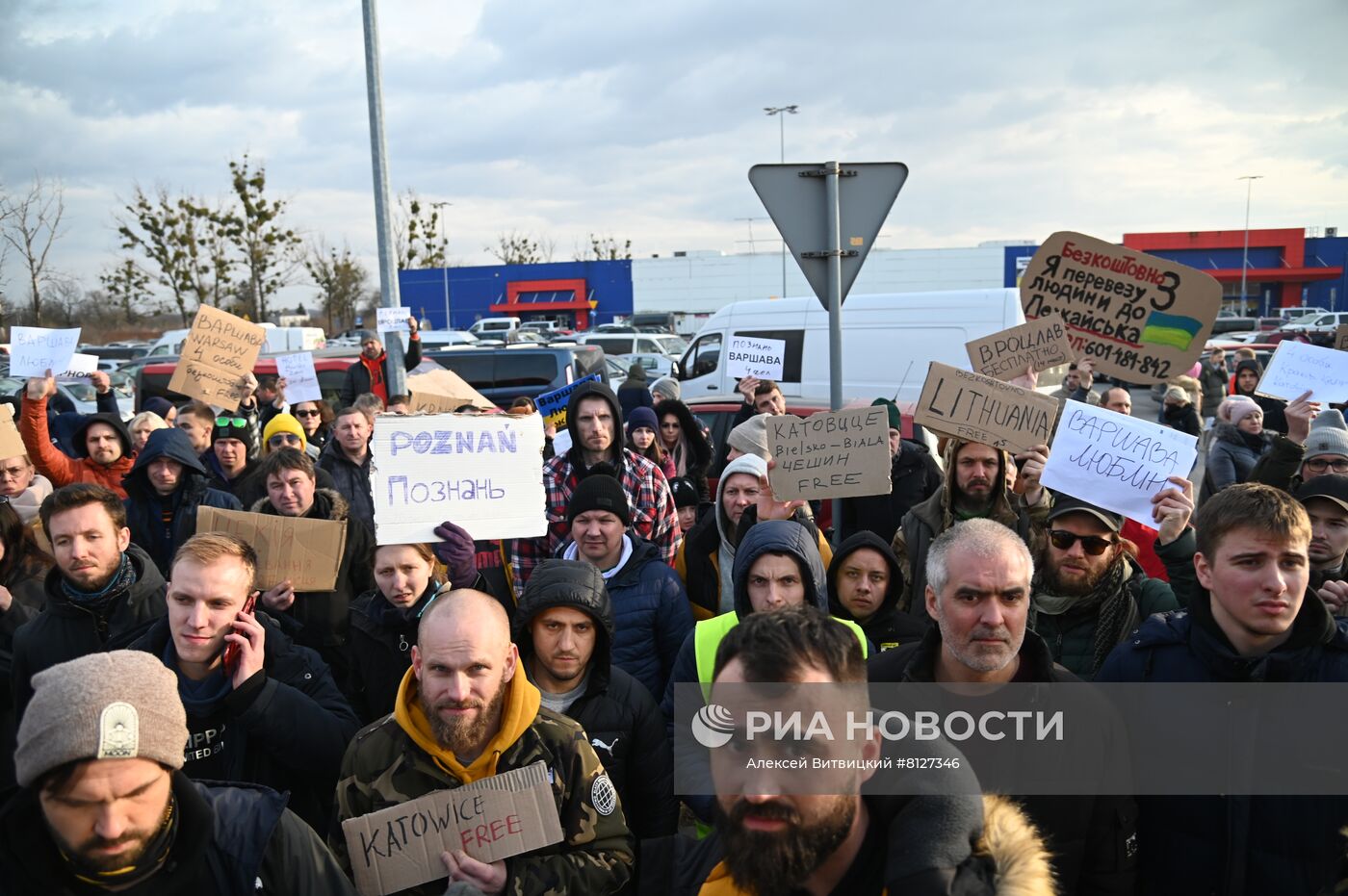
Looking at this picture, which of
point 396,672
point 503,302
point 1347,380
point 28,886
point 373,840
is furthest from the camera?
point 503,302

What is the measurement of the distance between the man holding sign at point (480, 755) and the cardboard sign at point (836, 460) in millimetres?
2330

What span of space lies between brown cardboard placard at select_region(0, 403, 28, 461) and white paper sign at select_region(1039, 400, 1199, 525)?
581cm

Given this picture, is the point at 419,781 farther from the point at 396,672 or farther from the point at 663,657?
the point at 663,657

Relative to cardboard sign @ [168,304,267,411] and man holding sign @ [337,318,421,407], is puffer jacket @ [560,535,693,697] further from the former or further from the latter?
man holding sign @ [337,318,421,407]

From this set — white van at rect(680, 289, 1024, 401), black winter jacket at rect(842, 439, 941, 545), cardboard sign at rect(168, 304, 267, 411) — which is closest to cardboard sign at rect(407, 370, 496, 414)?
cardboard sign at rect(168, 304, 267, 411)

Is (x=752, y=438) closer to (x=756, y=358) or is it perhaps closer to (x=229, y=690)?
(x=229, y=690)

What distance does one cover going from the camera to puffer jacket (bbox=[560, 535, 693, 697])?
12.9 feet

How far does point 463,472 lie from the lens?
4410 millimetres

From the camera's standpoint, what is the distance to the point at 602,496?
168 inches

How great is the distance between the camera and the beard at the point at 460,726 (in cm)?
260

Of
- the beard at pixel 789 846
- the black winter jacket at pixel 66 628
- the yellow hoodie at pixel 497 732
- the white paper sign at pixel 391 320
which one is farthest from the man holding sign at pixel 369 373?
the beard at pixel 789 846

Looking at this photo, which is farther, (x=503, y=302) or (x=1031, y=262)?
(x=503, y=302)

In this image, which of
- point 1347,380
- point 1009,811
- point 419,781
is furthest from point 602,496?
point 1347,380

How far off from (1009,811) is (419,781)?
1.65 metres
